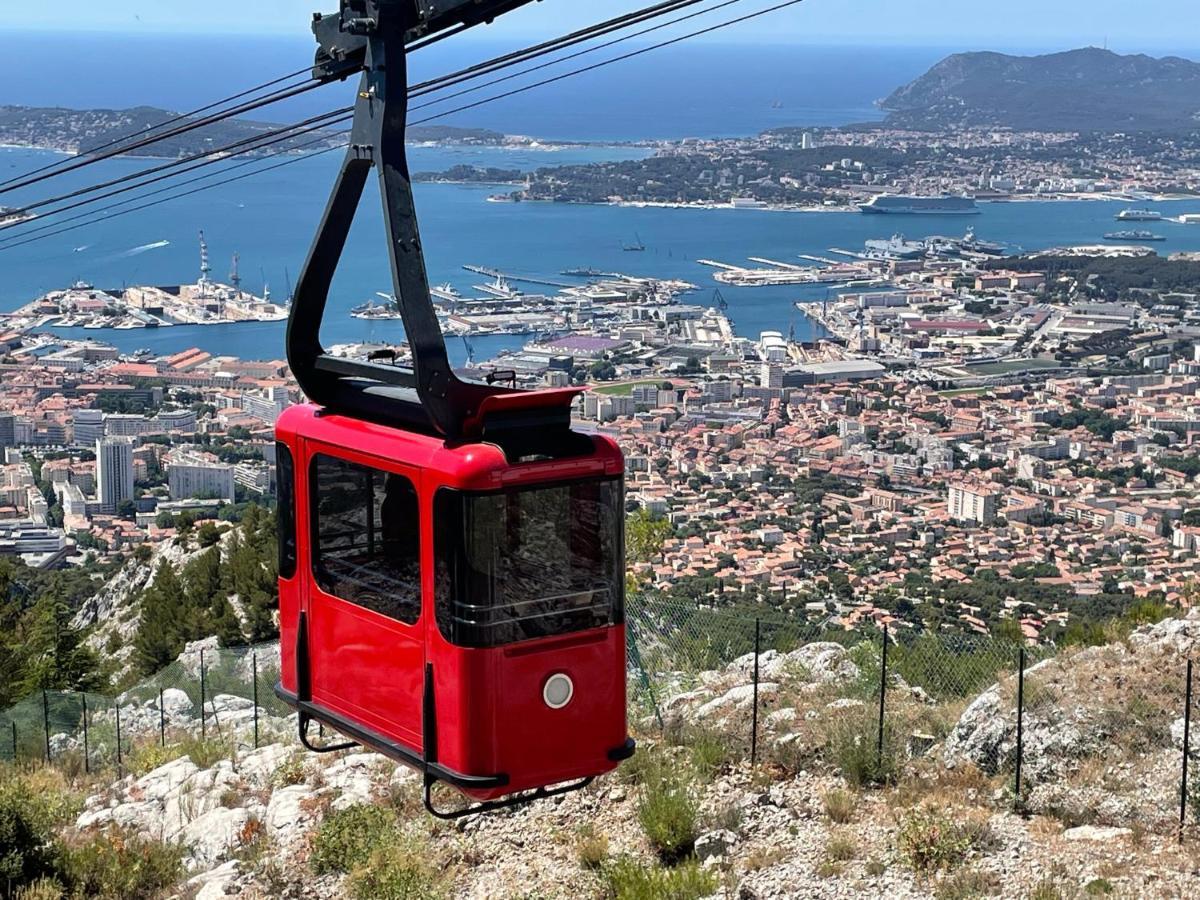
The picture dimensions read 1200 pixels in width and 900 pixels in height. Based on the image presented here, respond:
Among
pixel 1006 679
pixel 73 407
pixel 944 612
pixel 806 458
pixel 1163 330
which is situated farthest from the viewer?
pixel 1163 330

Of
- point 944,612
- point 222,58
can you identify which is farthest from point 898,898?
point 222,58

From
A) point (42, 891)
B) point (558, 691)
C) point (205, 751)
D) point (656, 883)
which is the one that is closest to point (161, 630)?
point (205, 751)

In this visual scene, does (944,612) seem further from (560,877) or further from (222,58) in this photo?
(222,58)

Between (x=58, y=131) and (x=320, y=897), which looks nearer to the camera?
(x=320, y=897)

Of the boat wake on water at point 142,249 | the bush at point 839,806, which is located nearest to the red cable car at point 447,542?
the bush at point 839,806

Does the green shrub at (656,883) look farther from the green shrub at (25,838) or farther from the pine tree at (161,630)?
the pine tree at (161,630)

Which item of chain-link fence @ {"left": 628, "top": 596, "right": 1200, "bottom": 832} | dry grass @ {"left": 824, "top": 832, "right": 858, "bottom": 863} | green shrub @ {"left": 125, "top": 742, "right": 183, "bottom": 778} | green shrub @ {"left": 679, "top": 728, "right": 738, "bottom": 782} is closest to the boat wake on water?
green shrub @ {"left": 125, "top": 742, "right": 183, "bottom": 778}

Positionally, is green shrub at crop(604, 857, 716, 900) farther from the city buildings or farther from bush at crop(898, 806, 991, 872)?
the city buildings
